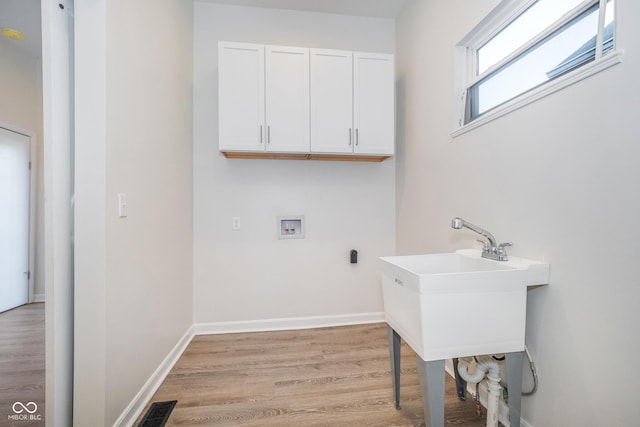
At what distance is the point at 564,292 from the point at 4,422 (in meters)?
2.72

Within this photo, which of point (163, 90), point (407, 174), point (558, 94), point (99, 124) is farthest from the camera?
point (407, 174)

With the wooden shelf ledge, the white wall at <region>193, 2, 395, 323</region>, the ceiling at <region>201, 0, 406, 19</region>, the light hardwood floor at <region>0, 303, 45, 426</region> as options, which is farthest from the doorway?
the ceiling at <region>201, 0, 406, 19</region>

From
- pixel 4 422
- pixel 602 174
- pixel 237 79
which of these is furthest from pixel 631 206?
pixel 4 422

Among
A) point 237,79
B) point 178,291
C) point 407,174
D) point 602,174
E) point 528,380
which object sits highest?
point 237,79

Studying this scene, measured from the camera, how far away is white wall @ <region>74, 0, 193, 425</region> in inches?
45.7

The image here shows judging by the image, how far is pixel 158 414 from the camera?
1.41 meters

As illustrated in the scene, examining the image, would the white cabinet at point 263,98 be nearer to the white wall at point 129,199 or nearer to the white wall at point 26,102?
the white wall at point 129,199

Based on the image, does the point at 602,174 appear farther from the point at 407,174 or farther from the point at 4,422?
the point at 4,422

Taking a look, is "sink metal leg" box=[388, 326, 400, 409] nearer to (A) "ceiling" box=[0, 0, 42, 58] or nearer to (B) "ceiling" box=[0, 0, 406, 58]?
(B) "ceiling" box=[0, 0, 406, 58]

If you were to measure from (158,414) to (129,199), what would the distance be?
47.6 inches

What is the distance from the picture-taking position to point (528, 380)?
123 cm

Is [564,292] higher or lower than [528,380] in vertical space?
higher

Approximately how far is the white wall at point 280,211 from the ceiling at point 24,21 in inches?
47.8

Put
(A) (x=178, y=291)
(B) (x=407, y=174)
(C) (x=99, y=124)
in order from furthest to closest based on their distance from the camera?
(B) (x=407, y=174) < (A) (x=178, y=291) < (C) (x=99, y=124)
